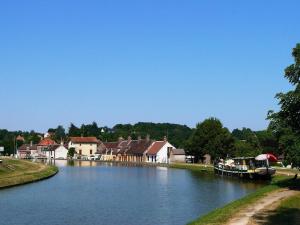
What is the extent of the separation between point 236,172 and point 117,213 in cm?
4632

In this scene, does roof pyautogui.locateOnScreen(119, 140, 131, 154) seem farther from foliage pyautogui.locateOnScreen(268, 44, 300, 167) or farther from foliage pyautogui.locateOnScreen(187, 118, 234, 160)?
foliage pyautogui.locateOnScreen(268, 44, 300, 167)

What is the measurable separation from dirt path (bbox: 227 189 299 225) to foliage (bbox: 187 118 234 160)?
7266cm

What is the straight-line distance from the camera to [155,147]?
14575cm

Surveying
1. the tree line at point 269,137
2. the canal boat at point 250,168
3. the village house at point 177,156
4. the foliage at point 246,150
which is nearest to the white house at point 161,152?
the village house at point 177,156

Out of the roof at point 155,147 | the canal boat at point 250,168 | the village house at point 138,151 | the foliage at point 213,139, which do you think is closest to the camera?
the canal boat at point 250,168

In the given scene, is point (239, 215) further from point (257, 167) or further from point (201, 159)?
point (201, 159)

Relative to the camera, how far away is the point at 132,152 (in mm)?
158250

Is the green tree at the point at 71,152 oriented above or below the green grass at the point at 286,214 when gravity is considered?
above

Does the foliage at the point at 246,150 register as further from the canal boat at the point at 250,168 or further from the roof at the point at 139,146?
the roof at the point at 139,146

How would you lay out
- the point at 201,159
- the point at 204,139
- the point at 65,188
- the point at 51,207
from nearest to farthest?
the point at 51,207 → the point at 65,188 → the point at 204,139 → the point at 201,159

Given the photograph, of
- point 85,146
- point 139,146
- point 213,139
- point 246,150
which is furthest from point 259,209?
point 85,146

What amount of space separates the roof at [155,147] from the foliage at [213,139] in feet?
79.6

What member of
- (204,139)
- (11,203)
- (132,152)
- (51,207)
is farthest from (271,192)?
(132,152)

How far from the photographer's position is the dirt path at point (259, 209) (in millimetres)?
27906
